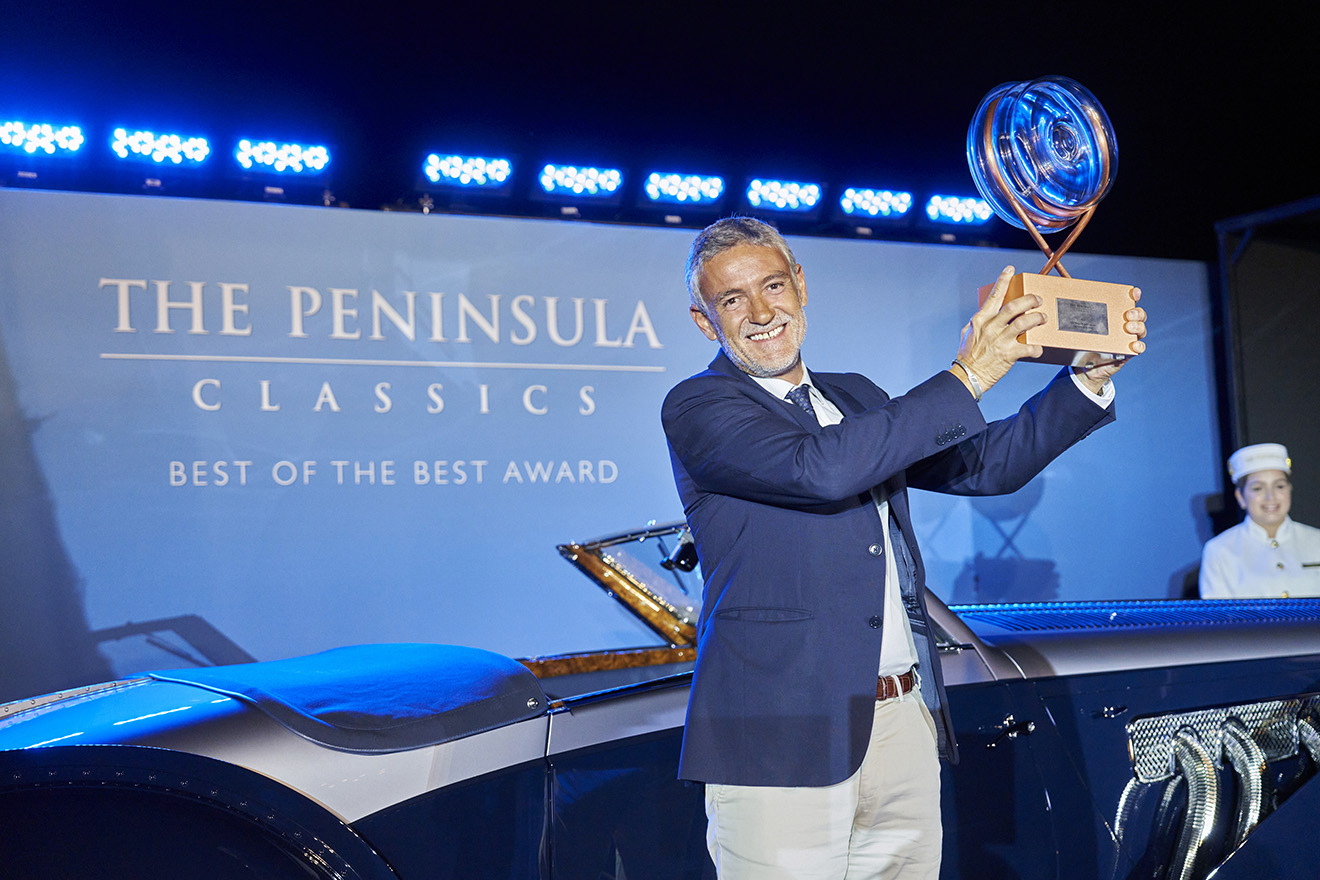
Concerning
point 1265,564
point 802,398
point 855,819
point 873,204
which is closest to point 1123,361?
point 802,398

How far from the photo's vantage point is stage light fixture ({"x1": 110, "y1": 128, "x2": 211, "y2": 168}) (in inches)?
164

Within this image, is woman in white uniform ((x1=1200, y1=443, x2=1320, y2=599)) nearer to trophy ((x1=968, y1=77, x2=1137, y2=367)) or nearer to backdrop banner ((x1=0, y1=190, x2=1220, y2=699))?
backdrop banner ((x1=0, y1=190, x2=1220, y2=699))

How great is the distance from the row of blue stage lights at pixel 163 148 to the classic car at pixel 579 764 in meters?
2.87

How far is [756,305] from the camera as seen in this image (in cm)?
156

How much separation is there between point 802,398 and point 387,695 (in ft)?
2.76

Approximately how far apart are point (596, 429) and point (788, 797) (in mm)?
3483

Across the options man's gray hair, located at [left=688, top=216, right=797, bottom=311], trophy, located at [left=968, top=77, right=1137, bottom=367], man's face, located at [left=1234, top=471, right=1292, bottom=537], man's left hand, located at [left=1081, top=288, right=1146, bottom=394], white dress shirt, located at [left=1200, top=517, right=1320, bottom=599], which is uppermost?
trophy, located at [left=968, top=77, right=1137, bottom=367]

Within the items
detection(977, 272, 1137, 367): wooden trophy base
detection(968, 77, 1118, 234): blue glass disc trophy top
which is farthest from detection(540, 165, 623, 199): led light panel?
detection(977, 272, 1137, 367): wooden trophy base

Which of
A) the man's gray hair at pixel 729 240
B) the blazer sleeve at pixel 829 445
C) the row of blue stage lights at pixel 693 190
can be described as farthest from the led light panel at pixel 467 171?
the blazer sleeve at pixel 829 445

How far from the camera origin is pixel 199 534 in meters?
4.27

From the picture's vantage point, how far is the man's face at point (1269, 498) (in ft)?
13.8

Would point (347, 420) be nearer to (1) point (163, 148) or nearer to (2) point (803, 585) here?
(1) point (163, 148)

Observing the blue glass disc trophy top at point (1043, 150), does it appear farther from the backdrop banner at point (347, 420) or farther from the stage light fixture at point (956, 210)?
the stage light fixture at point (956, 210)

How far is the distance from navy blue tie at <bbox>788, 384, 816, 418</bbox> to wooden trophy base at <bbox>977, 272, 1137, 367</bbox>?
0.29 meters
